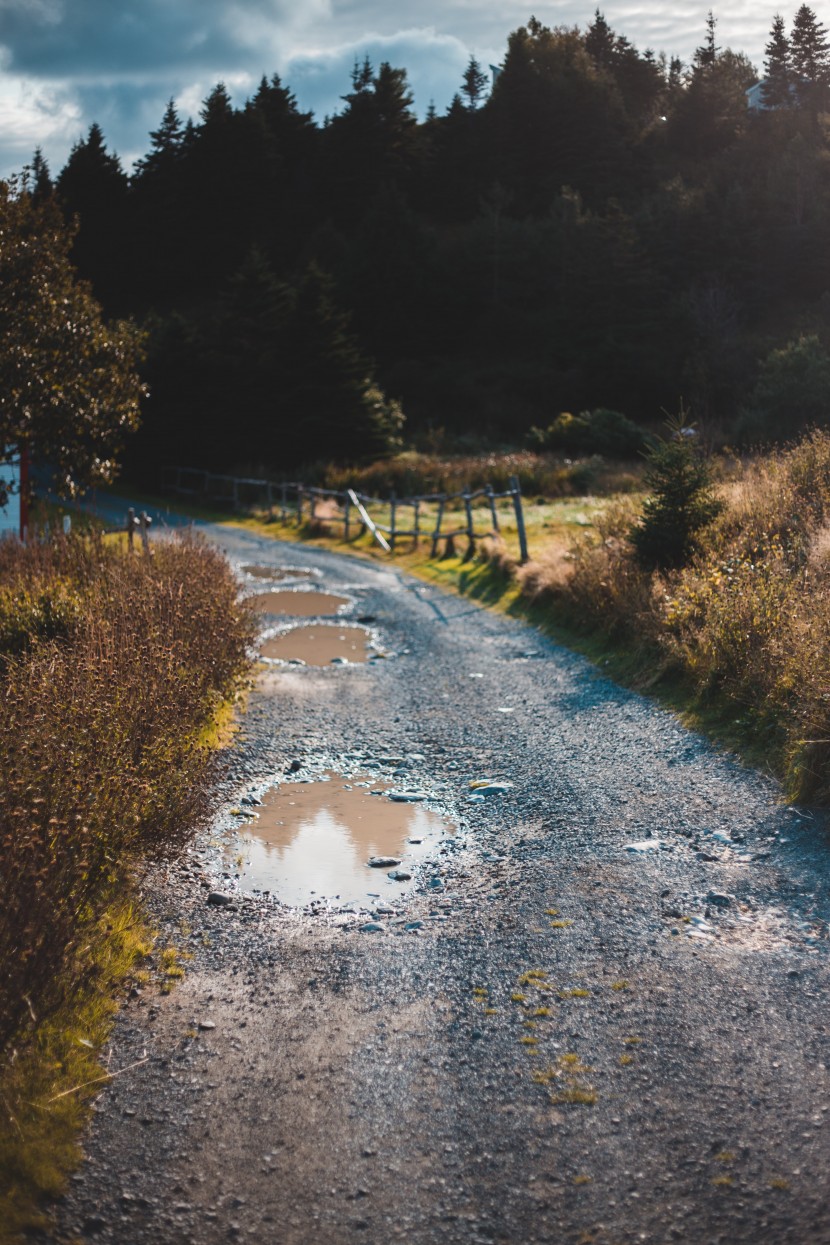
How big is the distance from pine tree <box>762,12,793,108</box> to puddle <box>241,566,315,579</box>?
7610 centimetres

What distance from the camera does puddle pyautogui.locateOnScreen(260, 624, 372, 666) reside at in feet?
45.1

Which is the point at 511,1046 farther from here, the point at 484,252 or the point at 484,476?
the point at 484,252

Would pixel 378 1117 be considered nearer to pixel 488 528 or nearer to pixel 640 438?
pixel 488 528

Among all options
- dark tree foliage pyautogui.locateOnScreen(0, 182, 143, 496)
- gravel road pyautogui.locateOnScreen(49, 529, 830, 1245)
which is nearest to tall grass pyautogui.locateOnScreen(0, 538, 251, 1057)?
gravel road pyautogui.locateOnScreen(49, 529, 830, 1245)

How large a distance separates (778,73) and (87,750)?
94330mm

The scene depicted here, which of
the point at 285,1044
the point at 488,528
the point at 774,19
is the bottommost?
the point at 285,1044

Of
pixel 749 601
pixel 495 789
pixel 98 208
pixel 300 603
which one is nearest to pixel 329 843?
pixel 495 789

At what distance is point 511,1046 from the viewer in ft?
15.3

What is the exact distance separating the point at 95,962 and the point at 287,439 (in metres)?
40.3

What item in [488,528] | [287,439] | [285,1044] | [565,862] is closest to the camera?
[285,1044]

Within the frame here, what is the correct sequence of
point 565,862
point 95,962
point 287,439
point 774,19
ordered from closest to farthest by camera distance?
point 95,962
point 565,862
point 287,439
point 774,19

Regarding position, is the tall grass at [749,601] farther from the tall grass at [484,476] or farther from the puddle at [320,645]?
the tall grass at [484,476]

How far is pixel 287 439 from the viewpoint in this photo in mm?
44188

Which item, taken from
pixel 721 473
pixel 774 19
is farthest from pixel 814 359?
pixel 774 19
